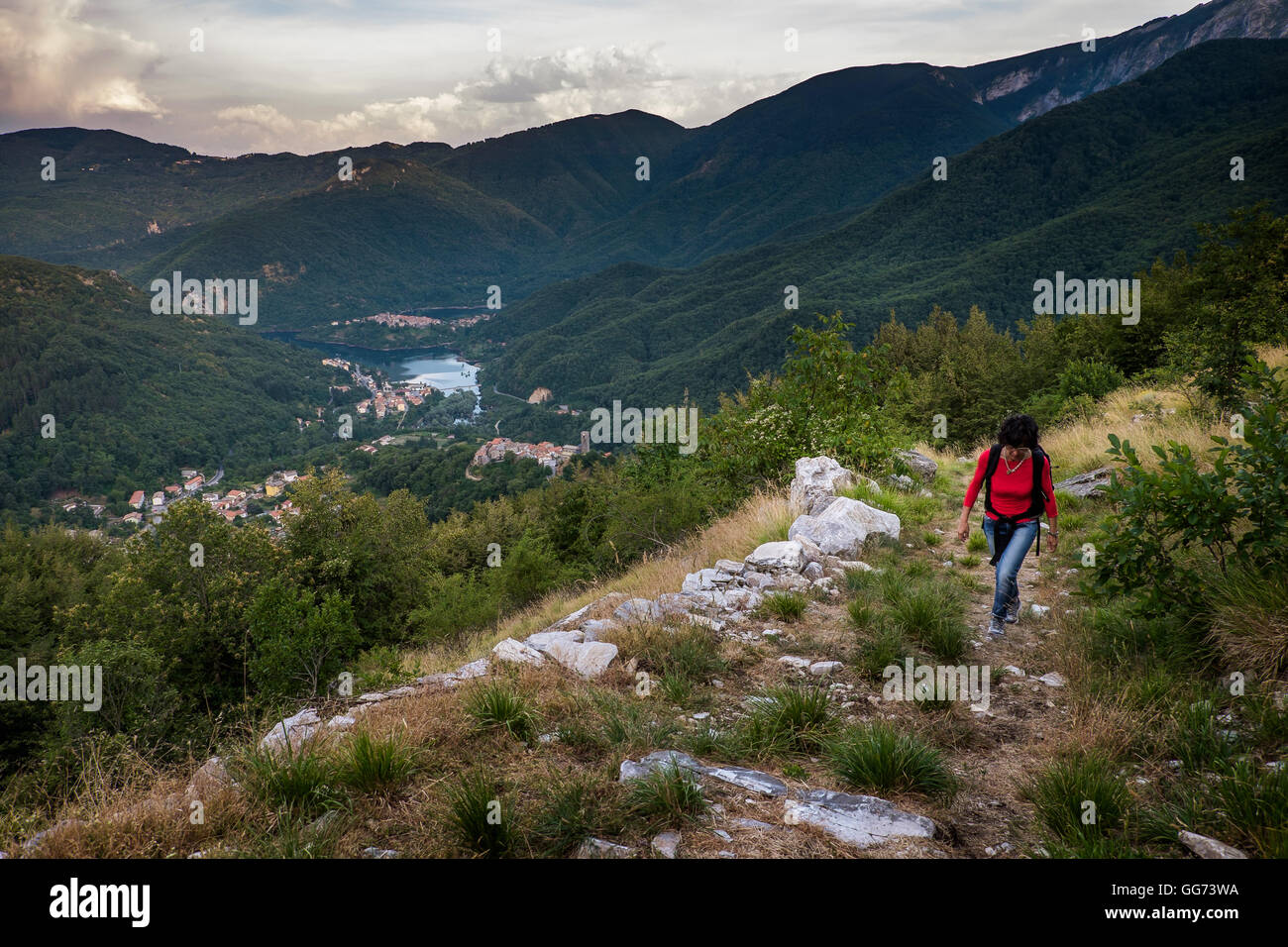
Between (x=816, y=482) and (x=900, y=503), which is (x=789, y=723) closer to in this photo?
(x=816, y=482)

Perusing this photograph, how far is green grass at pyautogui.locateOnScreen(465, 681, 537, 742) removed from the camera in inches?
144

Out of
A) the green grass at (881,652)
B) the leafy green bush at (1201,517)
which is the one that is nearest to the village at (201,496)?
the green grass at (881,652)

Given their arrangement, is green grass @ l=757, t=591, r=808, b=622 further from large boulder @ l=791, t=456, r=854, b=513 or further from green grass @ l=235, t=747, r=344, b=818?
green grass @ l=235, t=747, r=344, b=818

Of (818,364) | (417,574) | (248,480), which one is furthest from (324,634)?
(248,480)

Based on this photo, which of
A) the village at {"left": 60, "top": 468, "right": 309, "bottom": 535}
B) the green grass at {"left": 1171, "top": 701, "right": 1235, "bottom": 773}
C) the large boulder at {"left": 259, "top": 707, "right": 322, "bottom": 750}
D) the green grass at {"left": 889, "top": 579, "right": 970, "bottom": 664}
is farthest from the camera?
the village at {"left": 60, "top": 468, "right": 309, "bottom": 535}

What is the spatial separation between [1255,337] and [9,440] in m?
123

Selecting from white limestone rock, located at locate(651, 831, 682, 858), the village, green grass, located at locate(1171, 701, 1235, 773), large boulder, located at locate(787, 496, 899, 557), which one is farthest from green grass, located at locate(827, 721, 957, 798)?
the village

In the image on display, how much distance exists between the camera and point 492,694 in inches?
151

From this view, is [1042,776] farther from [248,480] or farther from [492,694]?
[248,480]

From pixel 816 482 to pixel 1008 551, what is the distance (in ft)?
12.7

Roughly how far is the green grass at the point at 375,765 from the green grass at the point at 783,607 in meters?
3.40

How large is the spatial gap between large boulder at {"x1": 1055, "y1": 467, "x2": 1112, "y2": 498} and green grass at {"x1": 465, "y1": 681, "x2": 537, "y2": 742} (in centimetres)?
815

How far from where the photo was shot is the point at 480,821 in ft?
8.68

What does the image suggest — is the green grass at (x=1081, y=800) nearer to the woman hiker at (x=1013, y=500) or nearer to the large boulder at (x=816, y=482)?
the woman hiker at (x=1013, y=500)
